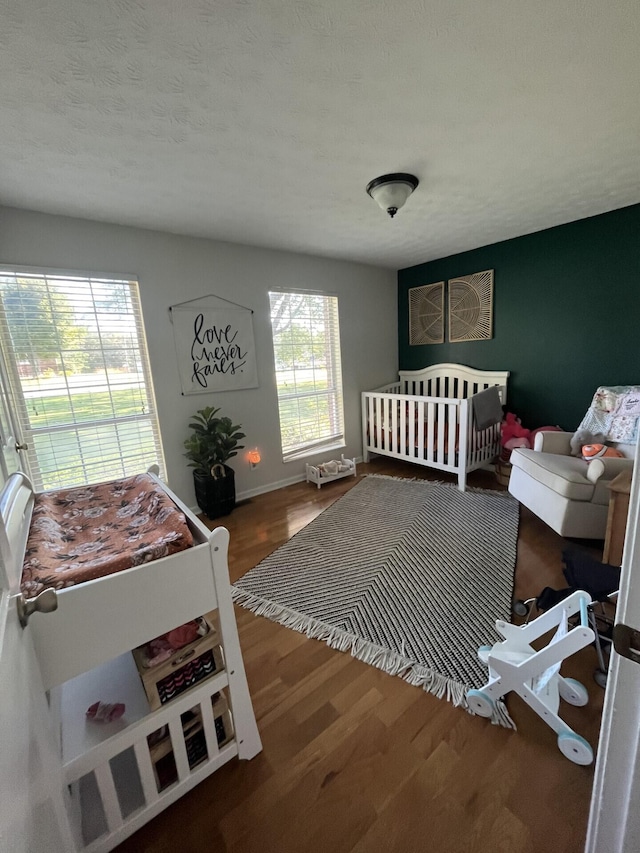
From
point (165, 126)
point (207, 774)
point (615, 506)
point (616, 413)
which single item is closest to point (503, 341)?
point (616, 413)

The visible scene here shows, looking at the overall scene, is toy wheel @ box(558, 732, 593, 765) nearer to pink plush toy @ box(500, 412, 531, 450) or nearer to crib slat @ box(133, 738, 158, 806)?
crib slat @ box(133, 738, 158, 806)

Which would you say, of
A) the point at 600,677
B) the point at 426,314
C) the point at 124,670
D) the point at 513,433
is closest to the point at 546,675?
the point at 600,677

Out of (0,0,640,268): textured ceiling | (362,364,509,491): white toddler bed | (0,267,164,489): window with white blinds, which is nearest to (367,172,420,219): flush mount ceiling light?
(0,0,640,268): textured ceiling

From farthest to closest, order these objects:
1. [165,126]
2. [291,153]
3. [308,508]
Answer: [308,508]
[291,153]
[165,126]

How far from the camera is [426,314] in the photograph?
3838mm

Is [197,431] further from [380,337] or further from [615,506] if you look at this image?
[615,506]

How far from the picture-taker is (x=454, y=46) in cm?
103

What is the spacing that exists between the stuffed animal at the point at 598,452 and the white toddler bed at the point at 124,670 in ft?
8.28

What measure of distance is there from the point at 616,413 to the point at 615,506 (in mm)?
1031

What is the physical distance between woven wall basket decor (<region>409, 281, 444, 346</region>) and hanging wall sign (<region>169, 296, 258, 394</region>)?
6.59 feet

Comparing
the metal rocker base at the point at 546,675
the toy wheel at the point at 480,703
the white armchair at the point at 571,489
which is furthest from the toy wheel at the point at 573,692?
the white armchair at the point at 571,489

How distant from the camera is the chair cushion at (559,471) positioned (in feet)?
6.60

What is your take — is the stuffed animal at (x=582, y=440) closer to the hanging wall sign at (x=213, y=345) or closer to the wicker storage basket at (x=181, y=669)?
the hanging wall sign at (x=213, y=345)

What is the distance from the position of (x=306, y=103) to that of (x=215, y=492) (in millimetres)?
2370
